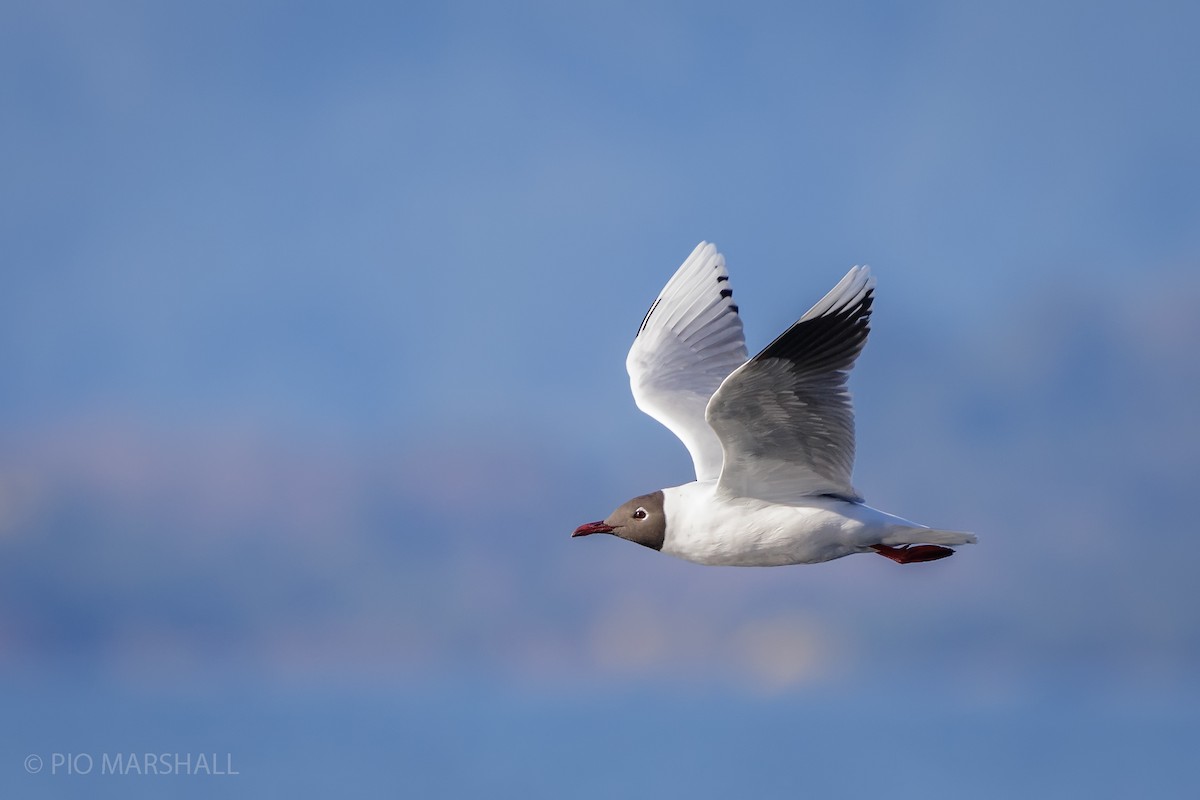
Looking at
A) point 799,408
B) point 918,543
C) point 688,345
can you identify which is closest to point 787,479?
point 799,408

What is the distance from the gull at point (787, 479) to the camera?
12266 millimetres

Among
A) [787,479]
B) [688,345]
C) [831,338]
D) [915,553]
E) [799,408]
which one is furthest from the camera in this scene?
[688,345]

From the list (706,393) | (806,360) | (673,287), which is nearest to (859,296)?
(806,360)

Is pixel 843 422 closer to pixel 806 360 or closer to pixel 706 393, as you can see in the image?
pixel 806 360

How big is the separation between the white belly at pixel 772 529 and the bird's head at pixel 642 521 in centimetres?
19

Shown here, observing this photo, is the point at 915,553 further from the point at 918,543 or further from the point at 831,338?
the point at 831,338

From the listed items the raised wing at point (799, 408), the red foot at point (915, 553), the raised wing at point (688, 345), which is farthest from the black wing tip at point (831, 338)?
the raised wing at point (688, 345)

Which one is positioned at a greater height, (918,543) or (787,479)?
(787,479)

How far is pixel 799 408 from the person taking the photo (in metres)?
12.6

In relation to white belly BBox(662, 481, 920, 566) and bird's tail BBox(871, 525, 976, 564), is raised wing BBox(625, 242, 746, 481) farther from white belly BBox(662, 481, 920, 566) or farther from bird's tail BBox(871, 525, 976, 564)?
bird's tail BBox(871, 525, 976, 564)

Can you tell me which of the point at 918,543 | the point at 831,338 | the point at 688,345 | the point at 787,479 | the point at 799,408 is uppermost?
the point at 688,345

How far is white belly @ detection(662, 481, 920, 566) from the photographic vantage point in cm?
1312

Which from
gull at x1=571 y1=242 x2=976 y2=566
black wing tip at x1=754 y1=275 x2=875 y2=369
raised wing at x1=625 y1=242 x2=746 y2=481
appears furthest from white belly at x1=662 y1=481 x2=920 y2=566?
raised wing at x1=625 y1=242 x2=746 y2=481

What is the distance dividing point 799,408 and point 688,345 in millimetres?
4444
